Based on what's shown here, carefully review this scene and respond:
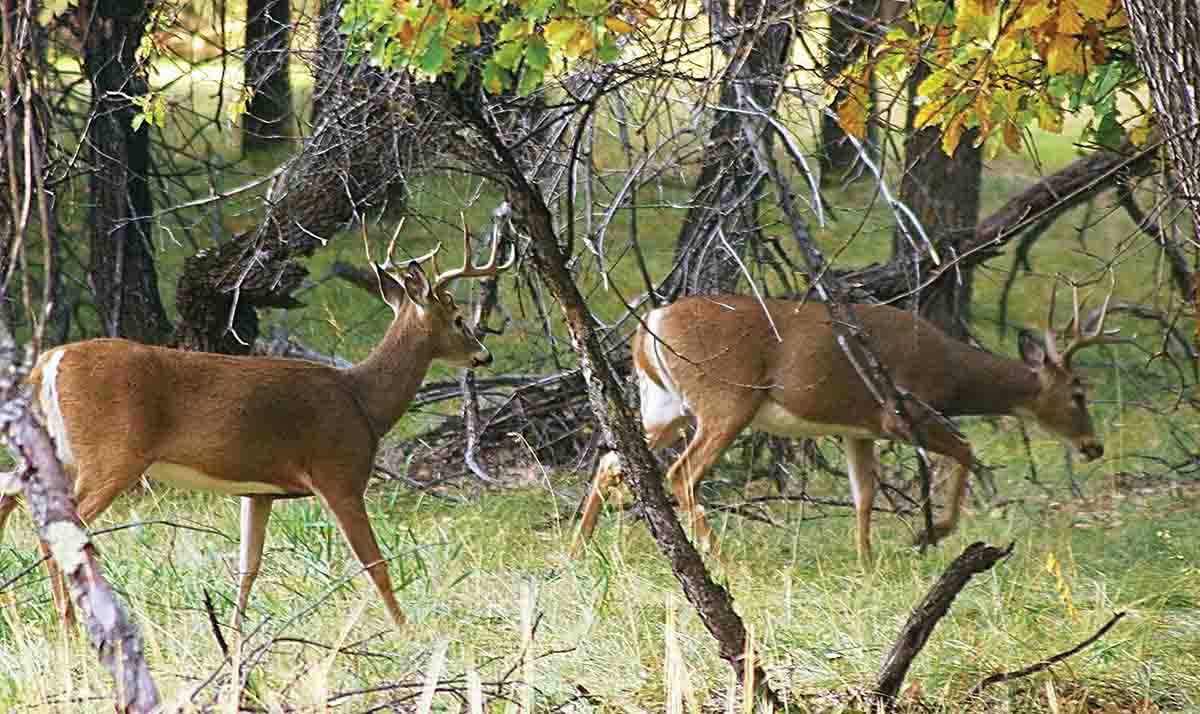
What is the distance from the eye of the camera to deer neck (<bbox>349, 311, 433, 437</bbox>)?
6.87 m

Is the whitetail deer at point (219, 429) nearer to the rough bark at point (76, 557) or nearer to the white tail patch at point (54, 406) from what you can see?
the white tail patch at point (54, 406)

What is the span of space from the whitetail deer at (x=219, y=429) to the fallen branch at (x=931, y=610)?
6.07 feet

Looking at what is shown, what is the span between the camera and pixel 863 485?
8086mm

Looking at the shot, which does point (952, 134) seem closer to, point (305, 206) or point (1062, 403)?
point (305, 206)

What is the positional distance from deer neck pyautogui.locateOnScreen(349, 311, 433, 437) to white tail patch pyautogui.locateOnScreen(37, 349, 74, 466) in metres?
1.12

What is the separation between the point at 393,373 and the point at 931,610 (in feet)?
10.8

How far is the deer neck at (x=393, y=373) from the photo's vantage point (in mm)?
6867

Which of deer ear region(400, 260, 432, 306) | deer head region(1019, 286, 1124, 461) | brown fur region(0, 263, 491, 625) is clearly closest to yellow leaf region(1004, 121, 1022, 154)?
brown fur region(0, 263, 491, 625)

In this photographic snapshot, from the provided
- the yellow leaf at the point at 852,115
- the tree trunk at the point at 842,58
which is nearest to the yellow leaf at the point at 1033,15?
the tree trunk at the point at 842,58

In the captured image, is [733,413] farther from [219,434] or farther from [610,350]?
[219,434]

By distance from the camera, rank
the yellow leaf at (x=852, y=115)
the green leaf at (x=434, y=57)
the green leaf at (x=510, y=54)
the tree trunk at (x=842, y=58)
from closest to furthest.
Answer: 1. the green leaf at (x=434, y=57)
2. the green leaf at (x=510, y=54)
3. the yellow leaf at (x=852, y=115)
4. the tree trunk at (x=842, y=58)

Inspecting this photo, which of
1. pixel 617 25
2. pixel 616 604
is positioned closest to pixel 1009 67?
pixel 617 25

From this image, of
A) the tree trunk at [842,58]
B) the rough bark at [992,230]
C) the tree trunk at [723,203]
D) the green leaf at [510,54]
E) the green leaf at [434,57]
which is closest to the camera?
the green leaf at [434,57]

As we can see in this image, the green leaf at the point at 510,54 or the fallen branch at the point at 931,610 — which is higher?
the green leaf at the point at 510,54
